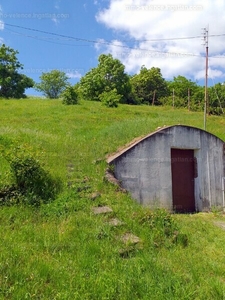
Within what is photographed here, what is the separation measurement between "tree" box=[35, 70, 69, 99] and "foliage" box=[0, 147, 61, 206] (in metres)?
48.3

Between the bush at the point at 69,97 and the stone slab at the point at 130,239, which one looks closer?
the stone slab at the point at 130,239

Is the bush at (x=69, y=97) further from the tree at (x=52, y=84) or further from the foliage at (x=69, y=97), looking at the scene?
the tree at (x=52, y=84)

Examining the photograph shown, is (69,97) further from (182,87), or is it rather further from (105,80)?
(182,87)

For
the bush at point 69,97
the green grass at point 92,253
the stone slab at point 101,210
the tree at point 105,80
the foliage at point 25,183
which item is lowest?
the green grass at point 92,253

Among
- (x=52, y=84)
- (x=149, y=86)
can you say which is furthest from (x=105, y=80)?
(x=52, y=84)

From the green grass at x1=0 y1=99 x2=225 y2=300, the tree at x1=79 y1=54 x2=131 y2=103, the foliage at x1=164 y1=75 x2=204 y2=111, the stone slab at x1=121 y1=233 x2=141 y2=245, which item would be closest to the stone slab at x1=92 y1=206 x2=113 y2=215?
the green grass at x1=0 y1=99 x2=225 y2=300

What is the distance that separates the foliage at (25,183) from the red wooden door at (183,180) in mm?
4675

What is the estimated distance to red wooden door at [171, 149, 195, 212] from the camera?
29.9 feet

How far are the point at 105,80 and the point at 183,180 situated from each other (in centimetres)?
2888

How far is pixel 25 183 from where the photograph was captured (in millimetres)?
5566

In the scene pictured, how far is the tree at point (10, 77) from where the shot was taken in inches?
1446

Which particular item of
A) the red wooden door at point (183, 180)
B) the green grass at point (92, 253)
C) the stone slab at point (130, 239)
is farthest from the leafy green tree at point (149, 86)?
the stone slab at point (130, 239)

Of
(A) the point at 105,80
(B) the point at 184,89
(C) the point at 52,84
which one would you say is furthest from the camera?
(C) the point at 52,84

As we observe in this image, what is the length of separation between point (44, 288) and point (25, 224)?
5.72 feet
